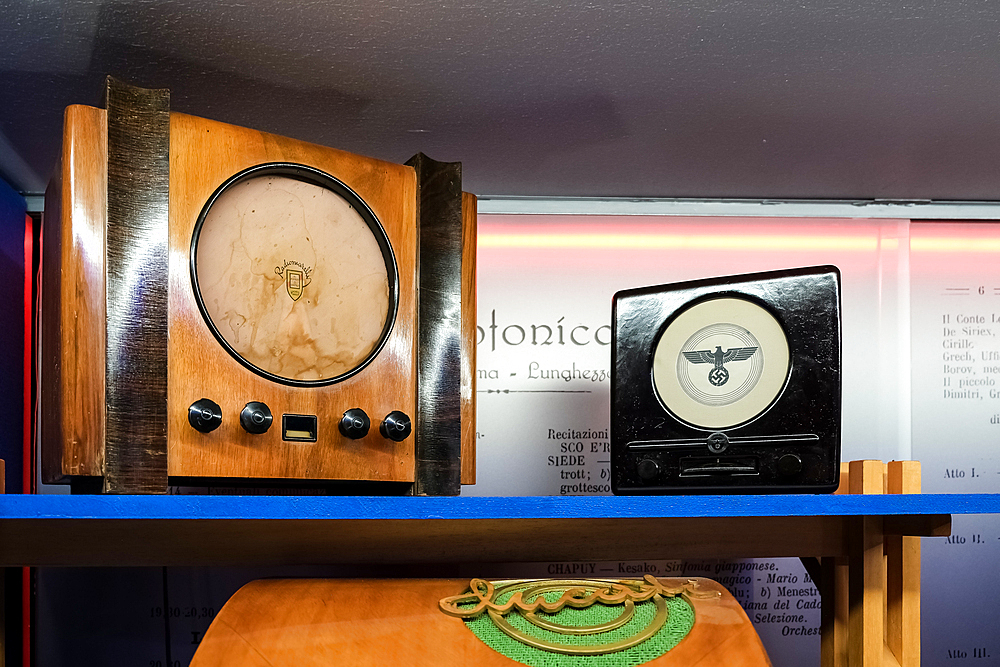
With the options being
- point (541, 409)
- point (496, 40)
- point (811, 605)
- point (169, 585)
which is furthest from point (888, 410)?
point (169, 585)

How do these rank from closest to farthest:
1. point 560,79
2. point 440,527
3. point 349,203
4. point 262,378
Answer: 1. point 262,378
2. point 349,203
3. point 560,79
4. point 440,527

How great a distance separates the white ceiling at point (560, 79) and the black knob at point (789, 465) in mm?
553

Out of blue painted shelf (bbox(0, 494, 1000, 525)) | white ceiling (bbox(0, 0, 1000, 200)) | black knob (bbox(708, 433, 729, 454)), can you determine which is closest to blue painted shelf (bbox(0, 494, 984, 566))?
blue painted shelf (bbox(0, 494, 1000, 525))

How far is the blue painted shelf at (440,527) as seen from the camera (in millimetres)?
1024

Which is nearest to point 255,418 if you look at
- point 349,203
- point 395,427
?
point 395,427

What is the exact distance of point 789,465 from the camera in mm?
1205

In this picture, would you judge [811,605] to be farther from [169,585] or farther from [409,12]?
[409,12]

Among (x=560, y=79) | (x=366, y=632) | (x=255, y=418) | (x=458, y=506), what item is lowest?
(x=366, y=632)

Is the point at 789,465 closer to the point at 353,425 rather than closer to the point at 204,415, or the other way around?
the point at 353,425

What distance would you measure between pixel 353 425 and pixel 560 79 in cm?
59

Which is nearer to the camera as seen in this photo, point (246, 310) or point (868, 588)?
point (246, 310)

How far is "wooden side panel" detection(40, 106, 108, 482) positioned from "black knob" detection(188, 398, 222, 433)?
95 millimetres

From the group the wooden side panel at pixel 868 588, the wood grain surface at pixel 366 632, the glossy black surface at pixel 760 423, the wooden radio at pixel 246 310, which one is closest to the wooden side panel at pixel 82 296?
the wooden radio at pixel 246 310

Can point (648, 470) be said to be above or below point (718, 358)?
below
